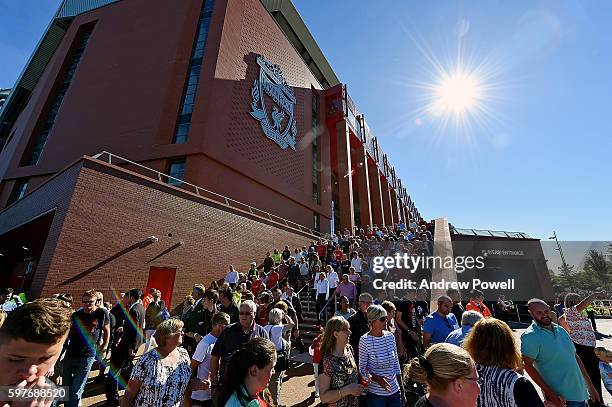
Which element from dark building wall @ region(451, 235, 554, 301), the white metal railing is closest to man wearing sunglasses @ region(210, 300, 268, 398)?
the white metal railing

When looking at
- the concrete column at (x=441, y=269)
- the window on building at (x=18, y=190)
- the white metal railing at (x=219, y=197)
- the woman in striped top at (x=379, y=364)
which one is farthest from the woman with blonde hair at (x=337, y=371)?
the window on building at (x=18, y=190)

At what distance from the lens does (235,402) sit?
5.79 ft

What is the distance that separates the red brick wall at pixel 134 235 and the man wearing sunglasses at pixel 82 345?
507 centimetres

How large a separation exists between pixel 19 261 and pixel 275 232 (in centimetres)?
1309

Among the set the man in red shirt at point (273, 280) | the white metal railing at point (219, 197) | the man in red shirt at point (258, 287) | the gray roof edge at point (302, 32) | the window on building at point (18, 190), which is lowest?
the man in red shirt at point (258, 287)

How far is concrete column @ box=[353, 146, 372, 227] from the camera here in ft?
117

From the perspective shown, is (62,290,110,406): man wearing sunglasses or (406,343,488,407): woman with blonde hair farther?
(62,290,110,406): man wearing sunglasses

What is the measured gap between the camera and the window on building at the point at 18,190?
18.7 m

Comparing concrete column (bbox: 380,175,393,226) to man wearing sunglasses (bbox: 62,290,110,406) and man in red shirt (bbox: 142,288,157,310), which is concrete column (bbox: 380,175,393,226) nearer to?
man in red shirt (bbox: 142,288,157,310)

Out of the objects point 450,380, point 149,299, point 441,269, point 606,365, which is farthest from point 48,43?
point 606,365

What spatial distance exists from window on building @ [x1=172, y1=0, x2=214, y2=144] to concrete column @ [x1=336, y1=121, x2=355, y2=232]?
17.8 metres

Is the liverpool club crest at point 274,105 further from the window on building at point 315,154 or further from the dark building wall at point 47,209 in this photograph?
the dark building wall at point 47,209

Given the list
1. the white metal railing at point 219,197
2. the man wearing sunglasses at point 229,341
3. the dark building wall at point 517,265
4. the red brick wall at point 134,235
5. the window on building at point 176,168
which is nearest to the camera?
the man wearing sunglasses at point 229,341

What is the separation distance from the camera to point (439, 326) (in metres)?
4.34
